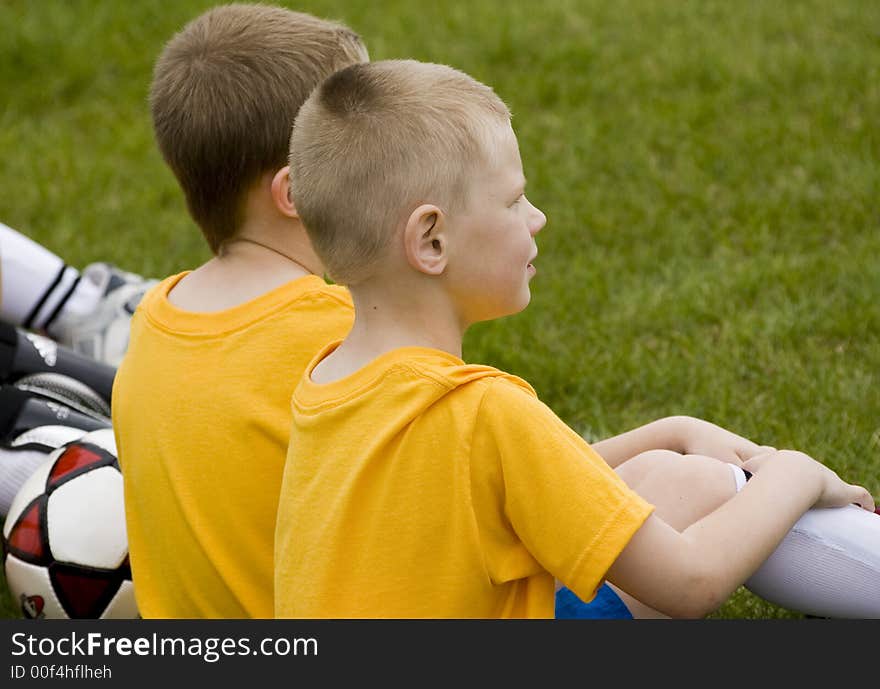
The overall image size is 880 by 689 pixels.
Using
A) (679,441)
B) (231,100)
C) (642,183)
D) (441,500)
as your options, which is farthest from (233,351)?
(642,183)

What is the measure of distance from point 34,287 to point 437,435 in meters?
2.71

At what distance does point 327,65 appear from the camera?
2852 mm

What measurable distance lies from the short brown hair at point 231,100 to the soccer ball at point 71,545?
857 millimetres

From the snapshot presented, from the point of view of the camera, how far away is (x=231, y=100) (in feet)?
9.17

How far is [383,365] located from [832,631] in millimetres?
1010

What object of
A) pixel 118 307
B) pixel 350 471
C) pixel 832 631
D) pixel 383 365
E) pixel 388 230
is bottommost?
pixel 118 307

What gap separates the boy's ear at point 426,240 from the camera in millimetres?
2166

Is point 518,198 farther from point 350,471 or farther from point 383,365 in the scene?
point 350,471

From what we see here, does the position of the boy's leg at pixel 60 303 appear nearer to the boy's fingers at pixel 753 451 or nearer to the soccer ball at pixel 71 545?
the soccer ball at pixel 71 545

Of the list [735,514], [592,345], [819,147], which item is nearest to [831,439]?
[592,345]

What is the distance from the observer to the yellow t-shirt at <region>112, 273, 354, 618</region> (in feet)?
8.50

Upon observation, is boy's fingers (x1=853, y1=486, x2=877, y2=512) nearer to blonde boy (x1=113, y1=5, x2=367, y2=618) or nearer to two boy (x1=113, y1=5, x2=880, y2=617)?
two boy (x1=113, y1=5, x2=880, y2=617)

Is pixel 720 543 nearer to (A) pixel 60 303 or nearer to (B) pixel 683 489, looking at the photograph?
(B) pixel 683 489

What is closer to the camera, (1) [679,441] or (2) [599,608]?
(2) [599,608]
